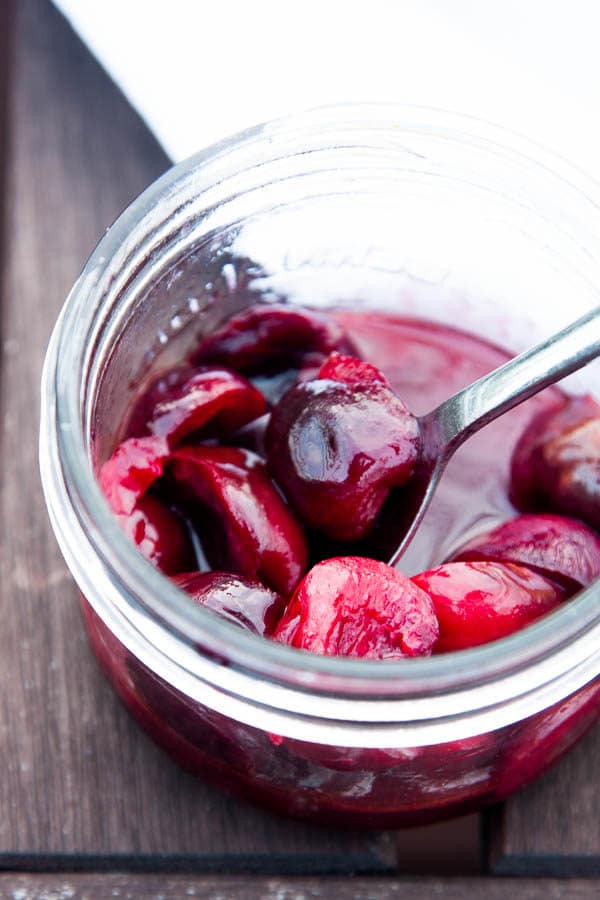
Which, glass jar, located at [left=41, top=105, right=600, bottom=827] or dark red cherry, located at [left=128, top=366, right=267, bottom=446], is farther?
dark red cherry, located at [left=128, top=366, right=267, bottom=446]

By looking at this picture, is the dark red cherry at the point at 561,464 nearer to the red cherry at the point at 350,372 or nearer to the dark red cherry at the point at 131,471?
the red cherry at the point at 350,372

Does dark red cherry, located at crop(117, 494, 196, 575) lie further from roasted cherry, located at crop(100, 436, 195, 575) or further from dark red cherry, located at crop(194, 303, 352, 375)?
dark red cherry, located at crop(194, 303, 352, 375)

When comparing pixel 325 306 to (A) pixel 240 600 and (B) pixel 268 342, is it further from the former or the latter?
(A) pixel 240 600

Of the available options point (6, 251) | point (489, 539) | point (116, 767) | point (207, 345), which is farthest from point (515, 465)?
point (6, 251)

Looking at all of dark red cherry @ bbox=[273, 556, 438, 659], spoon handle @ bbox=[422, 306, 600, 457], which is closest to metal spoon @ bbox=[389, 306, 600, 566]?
spoon handle @ bbox=[422, 306, 600, 457]

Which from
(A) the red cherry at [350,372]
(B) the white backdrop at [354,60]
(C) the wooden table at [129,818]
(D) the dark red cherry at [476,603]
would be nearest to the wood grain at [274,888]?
(C) the wooden table at [129,818]

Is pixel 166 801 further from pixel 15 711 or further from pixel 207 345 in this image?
pixel 207 345
